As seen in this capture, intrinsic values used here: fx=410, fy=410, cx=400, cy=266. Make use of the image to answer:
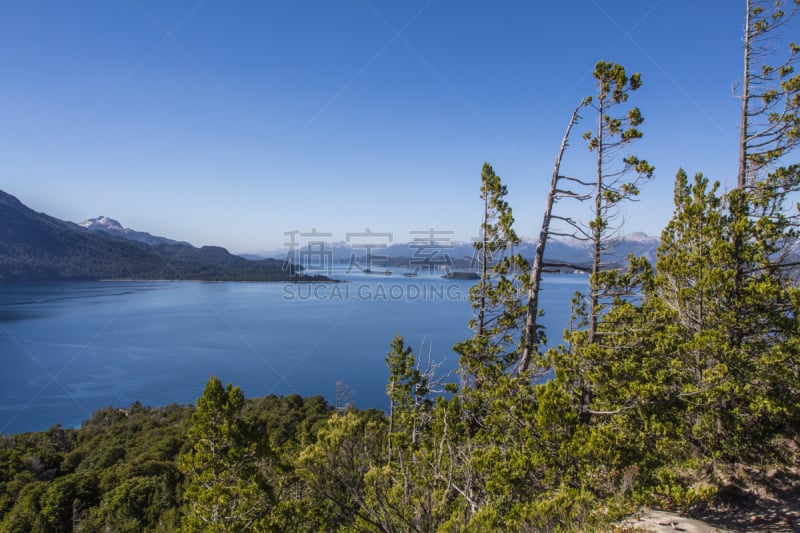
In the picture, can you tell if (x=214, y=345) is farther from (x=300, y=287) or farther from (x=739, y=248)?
(x=300, y=287)

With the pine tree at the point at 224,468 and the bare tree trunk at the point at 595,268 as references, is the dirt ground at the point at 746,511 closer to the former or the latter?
the bare tree trunk at the point at 595,268

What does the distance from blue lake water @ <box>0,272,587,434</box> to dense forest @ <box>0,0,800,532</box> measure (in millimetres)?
10341

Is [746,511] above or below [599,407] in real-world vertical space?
below

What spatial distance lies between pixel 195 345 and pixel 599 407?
201 ft

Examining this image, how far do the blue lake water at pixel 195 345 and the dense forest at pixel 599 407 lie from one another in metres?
10.3

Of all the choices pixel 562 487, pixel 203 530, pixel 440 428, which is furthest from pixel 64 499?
pixel 562 487

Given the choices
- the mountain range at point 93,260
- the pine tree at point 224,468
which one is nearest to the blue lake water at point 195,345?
the pine tree at point 224,468

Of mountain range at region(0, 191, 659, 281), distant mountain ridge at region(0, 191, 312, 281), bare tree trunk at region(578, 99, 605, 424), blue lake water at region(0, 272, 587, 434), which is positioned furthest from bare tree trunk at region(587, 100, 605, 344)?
distant mountain ridge at region(0, 191, 312, 281)

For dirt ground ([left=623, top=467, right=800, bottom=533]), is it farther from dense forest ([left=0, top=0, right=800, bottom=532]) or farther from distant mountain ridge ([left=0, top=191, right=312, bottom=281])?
distant mountain ridge ([left=0, top=191, right=312, bottom=281])

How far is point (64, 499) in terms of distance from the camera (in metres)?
21.6

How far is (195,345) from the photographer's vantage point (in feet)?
190

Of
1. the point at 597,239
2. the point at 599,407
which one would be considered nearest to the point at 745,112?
the point at 597,239

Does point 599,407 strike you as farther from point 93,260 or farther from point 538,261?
point 93,260

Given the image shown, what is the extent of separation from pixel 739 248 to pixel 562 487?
5191 millimetres
